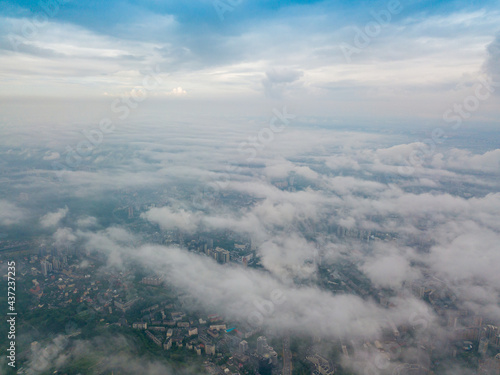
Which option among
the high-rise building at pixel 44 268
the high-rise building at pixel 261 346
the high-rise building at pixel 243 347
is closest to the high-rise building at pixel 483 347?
the high-rise building at pixel 261 346

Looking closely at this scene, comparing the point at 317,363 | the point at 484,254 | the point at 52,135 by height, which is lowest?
the point at 317,363

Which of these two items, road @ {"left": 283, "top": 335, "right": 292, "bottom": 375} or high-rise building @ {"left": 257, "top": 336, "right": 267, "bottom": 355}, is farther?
high-rise building @ {"left": 257, "top": 336, "right": 267, "bottom": 355}

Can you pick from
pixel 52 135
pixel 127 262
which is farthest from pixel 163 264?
pixel 52 135

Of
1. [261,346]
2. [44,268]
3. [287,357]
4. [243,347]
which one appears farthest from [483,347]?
[44,268]

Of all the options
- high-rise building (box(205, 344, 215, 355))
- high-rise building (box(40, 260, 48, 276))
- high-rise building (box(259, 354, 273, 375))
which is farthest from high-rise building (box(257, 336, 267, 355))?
high-rise building (box(40, 260, 48, 276))

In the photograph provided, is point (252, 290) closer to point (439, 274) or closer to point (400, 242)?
point (439, 274)

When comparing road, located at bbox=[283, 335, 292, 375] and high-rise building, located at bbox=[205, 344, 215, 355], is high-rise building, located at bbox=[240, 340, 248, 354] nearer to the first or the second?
high-rise building, located at bbox=[205, 344, 215, 355]

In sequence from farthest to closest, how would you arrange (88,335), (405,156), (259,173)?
(405,156) → (259,173) → (88,335)

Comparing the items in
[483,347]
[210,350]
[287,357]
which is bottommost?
[287,357]

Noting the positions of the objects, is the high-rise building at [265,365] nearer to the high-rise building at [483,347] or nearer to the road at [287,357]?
the road at [287,357]

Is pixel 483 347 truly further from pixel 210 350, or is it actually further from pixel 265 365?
pixel 210 350

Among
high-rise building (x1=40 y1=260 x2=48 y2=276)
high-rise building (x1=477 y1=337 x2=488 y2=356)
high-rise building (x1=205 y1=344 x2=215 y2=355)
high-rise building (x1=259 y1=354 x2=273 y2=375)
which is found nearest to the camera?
high-rise building (x1=259 y1=354 x2=273 y2=375)
